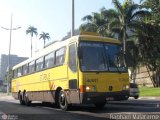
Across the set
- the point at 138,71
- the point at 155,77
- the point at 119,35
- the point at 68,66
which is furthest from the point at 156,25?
the point at 68,66

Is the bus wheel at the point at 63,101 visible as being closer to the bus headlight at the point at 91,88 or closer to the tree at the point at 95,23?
the bus headlight at the point at 91,88

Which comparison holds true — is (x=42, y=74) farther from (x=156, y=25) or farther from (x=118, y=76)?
(x=156, y=25)

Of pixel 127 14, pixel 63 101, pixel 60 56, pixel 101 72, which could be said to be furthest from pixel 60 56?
pixel 127 14

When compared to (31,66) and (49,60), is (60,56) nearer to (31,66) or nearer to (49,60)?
(49,60)

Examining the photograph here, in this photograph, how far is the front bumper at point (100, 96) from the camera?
653 inches

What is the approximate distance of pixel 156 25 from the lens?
2104 inches

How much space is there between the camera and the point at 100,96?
55.2 feet

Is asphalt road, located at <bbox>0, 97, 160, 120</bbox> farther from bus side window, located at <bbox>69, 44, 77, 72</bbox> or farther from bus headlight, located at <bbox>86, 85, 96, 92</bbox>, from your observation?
bus side window, located at <bbox>69, 44, 77, 72</bbox>

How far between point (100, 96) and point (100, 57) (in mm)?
1690

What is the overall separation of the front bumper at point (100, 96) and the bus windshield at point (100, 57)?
1.02 meters

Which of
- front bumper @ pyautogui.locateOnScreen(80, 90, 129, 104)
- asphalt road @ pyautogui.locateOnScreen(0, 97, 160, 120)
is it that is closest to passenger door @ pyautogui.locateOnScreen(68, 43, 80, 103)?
front bumper @ pyautogui.locateOnScreen(80, 90, 129, 104)

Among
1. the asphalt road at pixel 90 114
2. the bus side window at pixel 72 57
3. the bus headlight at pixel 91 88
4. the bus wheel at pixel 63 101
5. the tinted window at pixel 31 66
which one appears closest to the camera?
the asphalt road at pixel 90 114

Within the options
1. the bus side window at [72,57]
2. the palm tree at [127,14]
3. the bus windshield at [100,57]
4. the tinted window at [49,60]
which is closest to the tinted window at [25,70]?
the tinted window at [49,60]

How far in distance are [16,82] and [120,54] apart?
1442 centimetres
